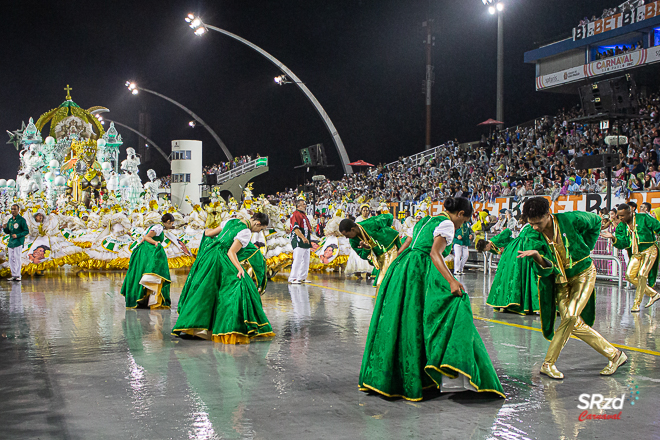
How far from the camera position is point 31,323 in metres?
7.89

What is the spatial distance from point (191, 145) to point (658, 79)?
2700 centimetres

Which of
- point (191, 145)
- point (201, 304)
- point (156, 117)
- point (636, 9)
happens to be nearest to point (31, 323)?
point (201, 304)

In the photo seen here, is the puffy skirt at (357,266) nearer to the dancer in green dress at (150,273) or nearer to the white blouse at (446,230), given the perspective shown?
the dancer in green dress at (150,273)

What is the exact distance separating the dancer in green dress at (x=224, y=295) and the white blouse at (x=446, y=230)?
2854mm

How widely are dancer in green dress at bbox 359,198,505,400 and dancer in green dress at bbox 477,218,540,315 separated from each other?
4.46m

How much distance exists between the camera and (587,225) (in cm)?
490

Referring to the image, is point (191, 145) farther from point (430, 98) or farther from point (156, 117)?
point (156, 117)

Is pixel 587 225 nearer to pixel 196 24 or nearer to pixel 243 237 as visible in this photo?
pixel 243 237

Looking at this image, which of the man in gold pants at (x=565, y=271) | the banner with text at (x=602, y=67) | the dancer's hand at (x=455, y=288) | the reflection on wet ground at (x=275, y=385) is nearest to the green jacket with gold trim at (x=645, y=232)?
the reflection on wet ground at (x=275, y=385)

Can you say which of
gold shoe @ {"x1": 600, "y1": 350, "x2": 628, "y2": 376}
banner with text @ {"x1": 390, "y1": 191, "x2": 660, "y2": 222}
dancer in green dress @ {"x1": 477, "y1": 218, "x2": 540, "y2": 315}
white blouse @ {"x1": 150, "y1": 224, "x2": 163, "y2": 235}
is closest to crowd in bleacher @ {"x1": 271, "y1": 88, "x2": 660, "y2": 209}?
banner with text @ {"x1": 390, "y1": 191, "x2": 660, "y2": 222}

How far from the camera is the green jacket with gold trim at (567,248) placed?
15.8ft

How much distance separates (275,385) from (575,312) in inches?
103

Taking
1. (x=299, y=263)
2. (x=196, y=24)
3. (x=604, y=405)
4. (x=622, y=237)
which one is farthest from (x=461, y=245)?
(x=196, y=24)

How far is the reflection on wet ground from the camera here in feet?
12.5
